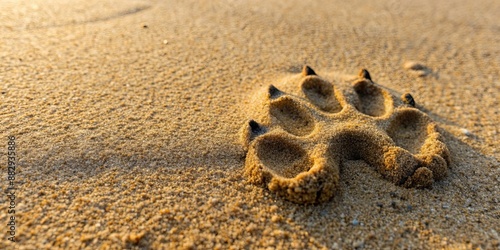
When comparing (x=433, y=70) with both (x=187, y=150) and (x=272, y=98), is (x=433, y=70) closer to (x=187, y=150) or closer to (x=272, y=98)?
(x=272, y=98)

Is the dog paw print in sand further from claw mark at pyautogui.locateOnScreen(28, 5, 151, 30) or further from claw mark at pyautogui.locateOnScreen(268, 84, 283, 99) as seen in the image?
claw mark at pyautogui.locateOnScreen(28, 5, 151, 30)

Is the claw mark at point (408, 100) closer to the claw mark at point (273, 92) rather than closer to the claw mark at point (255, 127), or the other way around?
the claw mark at point (273, 92)

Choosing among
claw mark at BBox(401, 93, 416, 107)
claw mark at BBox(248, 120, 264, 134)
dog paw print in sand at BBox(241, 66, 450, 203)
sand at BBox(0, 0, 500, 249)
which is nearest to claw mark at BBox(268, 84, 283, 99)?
dog paw print in sand at BBox(241, 66, 450, 203)

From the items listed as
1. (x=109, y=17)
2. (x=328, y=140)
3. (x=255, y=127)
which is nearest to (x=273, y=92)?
(x=255, y=127)

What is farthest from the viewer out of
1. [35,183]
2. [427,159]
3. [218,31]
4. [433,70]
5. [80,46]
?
[218,31]

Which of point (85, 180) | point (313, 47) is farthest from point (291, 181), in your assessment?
point (313, 47)

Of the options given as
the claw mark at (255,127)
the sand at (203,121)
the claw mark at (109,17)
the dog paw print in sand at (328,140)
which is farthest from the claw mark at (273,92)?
the claw mark at (109,17)
